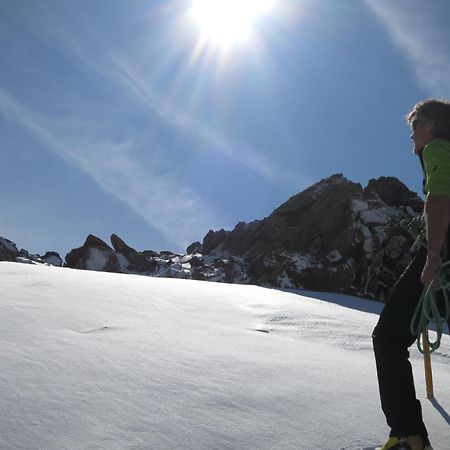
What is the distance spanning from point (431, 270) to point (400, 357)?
1.43 ft

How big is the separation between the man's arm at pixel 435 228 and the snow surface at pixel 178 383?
31.6 inches

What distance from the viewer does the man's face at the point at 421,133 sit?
2.39 m

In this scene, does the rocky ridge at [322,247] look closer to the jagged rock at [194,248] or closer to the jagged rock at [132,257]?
the jagged rock at [132,257]

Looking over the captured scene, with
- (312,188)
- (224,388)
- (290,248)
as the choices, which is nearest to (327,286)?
(290,248)

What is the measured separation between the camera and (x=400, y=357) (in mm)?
2182

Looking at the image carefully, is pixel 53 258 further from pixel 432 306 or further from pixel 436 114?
pixel 432 306

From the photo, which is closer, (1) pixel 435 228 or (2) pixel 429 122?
(1) pixel 435 228

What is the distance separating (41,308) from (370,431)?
9.47ft

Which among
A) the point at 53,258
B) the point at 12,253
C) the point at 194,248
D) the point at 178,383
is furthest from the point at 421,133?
the point at 194,248

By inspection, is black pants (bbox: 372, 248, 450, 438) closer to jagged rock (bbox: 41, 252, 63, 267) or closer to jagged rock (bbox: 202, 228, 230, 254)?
jagged rock (bbox: 202, 228, 230, 254)

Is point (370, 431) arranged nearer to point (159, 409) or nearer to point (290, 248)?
point (159, 409)

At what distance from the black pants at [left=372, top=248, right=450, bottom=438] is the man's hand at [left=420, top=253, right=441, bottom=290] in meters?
0.12

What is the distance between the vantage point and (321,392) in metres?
2.53

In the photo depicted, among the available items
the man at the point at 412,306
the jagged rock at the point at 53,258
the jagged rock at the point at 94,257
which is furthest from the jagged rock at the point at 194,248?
the man at the point at 412,306
